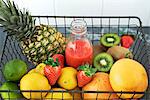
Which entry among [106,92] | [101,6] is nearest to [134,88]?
[106,92]

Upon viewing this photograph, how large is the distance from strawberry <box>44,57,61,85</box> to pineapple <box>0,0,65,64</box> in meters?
0.12

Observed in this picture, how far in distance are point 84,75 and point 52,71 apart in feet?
0.21

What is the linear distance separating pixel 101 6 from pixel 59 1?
131 mm

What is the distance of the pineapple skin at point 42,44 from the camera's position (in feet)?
2.44

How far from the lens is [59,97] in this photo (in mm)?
613

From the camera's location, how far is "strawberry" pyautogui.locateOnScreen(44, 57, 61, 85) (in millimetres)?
626

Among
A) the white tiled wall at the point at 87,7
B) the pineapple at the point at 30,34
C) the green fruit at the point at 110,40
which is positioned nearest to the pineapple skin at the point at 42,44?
the pineapple at the point at 30,34

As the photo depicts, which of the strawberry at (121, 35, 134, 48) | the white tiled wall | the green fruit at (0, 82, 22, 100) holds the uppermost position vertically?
the white tiled wall

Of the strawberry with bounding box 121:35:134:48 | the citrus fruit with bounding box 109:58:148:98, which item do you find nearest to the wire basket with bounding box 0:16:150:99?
the strawberry with bounding box 121:35:134:48

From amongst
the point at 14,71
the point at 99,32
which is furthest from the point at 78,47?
the point at 99,32

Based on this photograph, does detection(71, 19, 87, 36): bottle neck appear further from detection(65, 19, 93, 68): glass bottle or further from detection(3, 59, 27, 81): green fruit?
detection(3, 59, 27, 81): green fruit

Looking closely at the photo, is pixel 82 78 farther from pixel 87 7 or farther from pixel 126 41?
pixel 87 7

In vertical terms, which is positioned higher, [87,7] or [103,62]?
[87,7]

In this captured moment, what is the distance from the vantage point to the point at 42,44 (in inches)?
29.3
